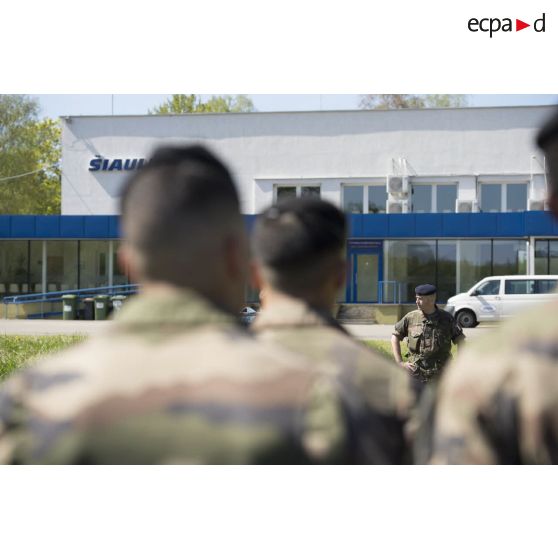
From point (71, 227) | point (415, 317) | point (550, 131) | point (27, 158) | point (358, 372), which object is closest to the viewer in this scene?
point (550, 131)

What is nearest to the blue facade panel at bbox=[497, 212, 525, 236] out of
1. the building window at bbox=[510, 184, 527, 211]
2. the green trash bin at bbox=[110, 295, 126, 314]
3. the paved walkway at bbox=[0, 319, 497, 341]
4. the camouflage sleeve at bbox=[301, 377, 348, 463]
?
the building window at bbox=[510, 184, 527, 211]

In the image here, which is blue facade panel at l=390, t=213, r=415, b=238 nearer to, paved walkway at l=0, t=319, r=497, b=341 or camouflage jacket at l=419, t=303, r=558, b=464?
paved walkway at l=0, t=319, r=497, b=341

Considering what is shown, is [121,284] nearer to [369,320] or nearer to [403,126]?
[369,320]

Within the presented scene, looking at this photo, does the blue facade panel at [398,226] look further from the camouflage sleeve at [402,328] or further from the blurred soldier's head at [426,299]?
the blurred soldier's head at [426,299]

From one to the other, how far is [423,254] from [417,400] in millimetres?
25319

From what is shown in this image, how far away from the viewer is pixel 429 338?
6770 mm

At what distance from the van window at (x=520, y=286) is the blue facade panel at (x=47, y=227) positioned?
15.7 metres

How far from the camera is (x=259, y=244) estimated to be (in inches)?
90.7

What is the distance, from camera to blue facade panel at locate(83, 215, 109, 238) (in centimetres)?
2708

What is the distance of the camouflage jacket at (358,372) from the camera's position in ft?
6.00

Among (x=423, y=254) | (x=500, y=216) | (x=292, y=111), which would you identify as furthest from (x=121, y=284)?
(x=500, y=216)

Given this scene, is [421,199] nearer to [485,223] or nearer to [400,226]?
[400,226]

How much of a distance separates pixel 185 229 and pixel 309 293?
0.70 meters

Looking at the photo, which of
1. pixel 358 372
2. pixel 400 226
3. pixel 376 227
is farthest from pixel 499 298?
pixel 358 372
